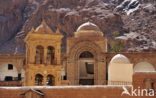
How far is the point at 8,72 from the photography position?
34656mm

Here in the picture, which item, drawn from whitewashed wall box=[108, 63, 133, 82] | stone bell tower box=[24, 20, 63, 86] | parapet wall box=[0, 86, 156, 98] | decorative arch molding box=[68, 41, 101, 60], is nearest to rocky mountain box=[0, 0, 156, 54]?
decorative arch molding box=[68, 41, 101, 60]

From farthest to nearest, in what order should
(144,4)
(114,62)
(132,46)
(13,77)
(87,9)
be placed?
(144,4), (87,9), (132,46), (13,77), (114,62)

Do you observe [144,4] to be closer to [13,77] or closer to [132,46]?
[132,46]

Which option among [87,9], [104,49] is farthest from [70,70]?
[87,9]

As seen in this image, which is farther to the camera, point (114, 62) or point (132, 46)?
point (132, 46)

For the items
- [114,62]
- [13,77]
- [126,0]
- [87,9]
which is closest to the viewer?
[114,62]

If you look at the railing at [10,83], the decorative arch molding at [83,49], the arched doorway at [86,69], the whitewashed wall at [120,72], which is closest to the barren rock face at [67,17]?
the arched doorway at [86,69]

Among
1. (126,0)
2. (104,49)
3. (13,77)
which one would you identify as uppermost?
(126,0)

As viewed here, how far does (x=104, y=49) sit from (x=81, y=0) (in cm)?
2339

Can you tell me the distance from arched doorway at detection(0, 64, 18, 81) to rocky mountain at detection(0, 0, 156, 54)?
15.2 meters

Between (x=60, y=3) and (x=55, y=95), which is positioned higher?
(x=60, y=3)

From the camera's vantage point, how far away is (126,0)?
59.6 meters

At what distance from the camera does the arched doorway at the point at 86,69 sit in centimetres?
3212

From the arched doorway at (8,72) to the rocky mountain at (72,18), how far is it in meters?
15.2
